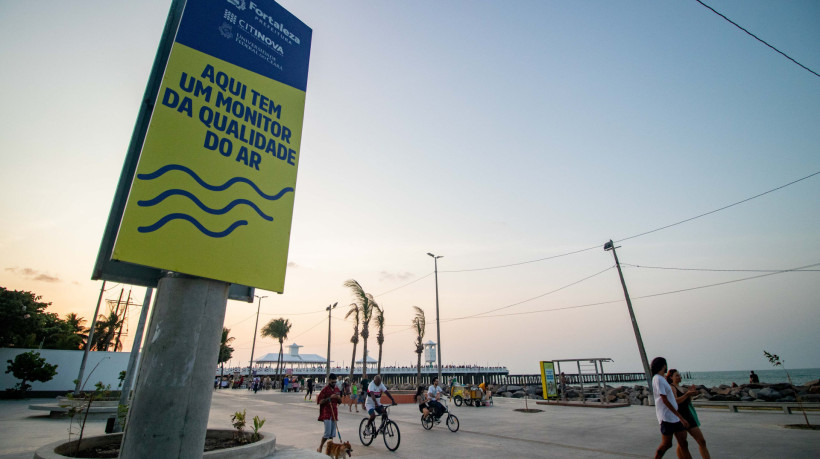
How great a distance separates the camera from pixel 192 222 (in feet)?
10.1

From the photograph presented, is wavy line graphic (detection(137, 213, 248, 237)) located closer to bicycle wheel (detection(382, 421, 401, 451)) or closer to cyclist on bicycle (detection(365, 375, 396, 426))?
cyclist on bicycle (detection(365, 375, 396, 426))

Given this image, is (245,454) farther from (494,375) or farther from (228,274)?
(494,375)

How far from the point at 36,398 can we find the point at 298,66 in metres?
33.3

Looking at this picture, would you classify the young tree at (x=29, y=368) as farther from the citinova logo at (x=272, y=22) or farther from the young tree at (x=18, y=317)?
the citinova logo at (x=272, y=22)

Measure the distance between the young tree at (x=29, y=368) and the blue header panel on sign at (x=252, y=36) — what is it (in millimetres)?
29641

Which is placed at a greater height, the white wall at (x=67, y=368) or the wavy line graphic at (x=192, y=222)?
the wavy line graphic at (x=192, y=222)

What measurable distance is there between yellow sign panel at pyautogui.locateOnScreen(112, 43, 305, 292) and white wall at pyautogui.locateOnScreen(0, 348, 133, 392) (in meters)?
28.1

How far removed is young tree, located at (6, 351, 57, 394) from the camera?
2209cm

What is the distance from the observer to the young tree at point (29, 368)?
2209 centimetres

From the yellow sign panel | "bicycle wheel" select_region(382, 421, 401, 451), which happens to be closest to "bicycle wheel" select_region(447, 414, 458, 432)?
"bicycle wheel" select_region(382, 421, 401, 451)

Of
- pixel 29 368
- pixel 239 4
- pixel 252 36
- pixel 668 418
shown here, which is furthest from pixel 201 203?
pixel 29 368

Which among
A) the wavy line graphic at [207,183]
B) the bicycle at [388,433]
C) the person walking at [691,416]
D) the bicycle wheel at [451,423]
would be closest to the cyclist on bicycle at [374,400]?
the bicycle at [388,433]

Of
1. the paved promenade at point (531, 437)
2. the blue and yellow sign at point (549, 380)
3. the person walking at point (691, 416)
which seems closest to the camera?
the person walking at point (691, 416)

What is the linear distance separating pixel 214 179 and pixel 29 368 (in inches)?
1183
